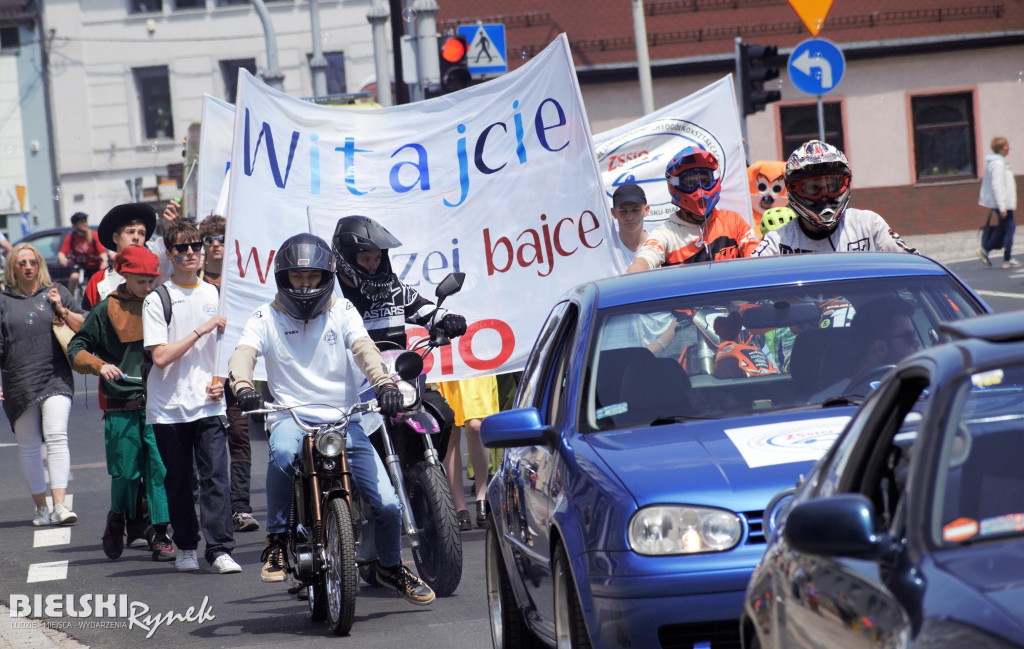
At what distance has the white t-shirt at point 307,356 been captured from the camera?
26.0ft

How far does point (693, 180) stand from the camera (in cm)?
855

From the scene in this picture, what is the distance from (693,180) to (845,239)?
101 centimetres

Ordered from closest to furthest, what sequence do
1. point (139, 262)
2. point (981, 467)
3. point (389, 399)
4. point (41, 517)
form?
point (981, 467), point (389, 399), point (139, 262), point (41, 517)

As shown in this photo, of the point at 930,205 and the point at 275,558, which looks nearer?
the point at 275,558

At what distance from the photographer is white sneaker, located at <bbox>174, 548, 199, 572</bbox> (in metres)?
9.66

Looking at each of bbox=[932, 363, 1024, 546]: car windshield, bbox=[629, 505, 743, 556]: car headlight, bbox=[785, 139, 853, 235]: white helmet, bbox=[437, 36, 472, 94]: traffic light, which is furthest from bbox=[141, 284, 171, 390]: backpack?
bbox=[437, 36, 472, 94]: traffic light

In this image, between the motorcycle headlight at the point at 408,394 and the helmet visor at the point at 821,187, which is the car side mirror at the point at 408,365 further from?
the helmet visor at the point at 821,187

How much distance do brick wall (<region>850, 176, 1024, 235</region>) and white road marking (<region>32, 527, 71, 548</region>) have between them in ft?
82.6

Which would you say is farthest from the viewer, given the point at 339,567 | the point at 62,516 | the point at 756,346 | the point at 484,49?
the point at 484,49

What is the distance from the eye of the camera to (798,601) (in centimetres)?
355

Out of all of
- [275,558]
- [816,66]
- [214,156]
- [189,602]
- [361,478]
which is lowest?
[189,602]

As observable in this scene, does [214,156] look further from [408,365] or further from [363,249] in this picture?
[408,365]

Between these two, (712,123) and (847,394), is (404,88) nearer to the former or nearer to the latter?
(712,123)

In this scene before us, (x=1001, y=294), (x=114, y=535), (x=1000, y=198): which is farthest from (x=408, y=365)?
(x=1000, y=198)
